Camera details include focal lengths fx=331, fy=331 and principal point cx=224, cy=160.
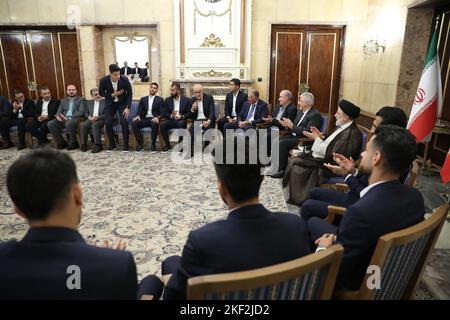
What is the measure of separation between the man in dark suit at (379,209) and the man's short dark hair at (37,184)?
1127 millimetres

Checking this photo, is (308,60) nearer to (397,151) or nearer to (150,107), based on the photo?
(150,107)

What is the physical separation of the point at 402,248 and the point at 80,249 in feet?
3.65

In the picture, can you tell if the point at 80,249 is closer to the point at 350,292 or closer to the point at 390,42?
the point at 350,292

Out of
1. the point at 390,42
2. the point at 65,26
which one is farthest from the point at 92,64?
the point at 390,42

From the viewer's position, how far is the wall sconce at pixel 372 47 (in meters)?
6.24

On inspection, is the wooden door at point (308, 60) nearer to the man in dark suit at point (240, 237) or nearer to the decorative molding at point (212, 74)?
the decorative molding at point (212, 74)

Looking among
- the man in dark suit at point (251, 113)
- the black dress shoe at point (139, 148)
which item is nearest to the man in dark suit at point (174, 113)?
the black dress shoe at point (139, 148)

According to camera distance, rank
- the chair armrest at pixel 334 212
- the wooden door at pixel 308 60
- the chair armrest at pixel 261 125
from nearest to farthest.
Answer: the chair armrest at pixel 334 212, the chair armrest at pixel 261 125, the wooden door at pixel 308 60

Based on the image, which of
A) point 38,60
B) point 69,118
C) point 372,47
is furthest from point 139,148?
point 372,47

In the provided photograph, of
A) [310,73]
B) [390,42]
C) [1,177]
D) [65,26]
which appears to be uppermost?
[65,26]

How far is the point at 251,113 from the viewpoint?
583cm

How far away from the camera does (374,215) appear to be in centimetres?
138

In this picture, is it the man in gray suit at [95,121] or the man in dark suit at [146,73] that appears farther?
the man in dark suit at [146,73]

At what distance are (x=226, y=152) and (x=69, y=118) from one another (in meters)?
5.82
